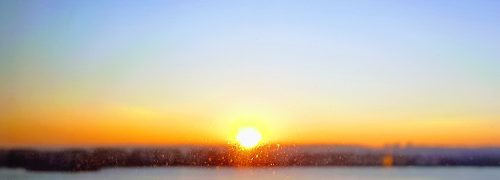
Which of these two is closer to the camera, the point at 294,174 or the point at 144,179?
the point at 144,179

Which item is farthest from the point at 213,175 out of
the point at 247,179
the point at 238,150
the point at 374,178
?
the point at 238,150

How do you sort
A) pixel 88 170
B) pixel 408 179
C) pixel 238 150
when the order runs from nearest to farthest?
pixel 238 150 → pixel 88 170 → pixel 408 179

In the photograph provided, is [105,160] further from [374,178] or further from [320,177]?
[374,178]

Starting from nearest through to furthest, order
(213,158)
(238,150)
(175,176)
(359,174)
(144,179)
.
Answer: (238,150) → (213,158) → (144,179) → (175,176) → (359,174)

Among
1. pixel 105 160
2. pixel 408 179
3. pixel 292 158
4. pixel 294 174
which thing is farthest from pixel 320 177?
pixel 105 160

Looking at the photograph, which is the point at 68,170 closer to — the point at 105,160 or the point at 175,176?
the point at 105,160

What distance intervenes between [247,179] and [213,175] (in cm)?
220

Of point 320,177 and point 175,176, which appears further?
point 320,177

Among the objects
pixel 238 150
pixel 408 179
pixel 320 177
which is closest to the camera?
pixel 238 150

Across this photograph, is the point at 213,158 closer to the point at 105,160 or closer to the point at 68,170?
the point at 105,160

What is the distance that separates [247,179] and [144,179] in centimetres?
300

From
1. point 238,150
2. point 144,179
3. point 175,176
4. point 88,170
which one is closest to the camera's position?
point 238,150

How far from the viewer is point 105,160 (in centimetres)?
704

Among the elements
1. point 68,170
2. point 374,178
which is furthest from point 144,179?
point 374,178
